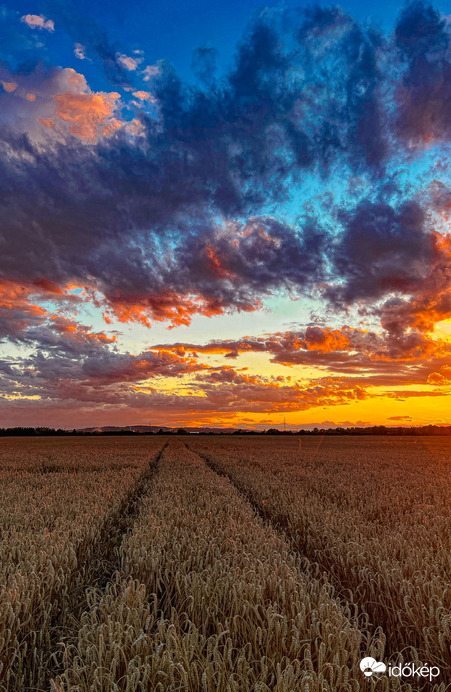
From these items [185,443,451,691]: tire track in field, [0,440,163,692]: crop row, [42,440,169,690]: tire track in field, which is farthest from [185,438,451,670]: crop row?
[0,440,163,692]: crop row

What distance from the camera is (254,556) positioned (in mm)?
4441

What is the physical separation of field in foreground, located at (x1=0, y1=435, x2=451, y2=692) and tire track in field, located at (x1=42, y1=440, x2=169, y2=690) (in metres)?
0.02

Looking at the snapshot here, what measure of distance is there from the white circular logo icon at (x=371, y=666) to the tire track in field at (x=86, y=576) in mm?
1935

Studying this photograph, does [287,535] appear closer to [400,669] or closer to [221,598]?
[221,598]

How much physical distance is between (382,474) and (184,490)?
842 cm

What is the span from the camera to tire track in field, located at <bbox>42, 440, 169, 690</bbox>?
3207 mm

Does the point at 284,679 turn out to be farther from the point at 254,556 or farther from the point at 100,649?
the point at 254,556

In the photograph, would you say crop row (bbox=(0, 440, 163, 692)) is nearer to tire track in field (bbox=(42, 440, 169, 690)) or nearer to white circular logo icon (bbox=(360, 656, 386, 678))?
tire track in field (bbox=(42, 440, 169, 690))

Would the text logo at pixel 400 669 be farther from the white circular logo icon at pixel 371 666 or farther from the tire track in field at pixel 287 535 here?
the tire track in field at pixel 287 535

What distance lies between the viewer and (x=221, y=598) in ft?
11.5

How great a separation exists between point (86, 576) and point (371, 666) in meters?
3.45

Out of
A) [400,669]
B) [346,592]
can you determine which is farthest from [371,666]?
[346,592]

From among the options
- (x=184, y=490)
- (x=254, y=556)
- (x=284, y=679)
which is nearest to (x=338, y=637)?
(x=284, y=679)

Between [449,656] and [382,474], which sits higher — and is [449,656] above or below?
above
